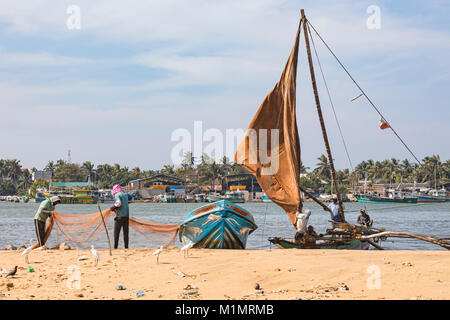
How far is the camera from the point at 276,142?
1967 centimetres

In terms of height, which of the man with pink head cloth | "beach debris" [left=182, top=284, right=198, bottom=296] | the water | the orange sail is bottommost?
the water

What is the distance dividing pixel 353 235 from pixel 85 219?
9.21 metres

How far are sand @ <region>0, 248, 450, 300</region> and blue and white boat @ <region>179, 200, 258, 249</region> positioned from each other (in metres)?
2.98

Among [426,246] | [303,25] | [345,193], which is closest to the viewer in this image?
[303,25]

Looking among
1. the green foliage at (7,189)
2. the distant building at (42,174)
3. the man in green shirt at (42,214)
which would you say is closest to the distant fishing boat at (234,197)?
the distant building at (42,174)

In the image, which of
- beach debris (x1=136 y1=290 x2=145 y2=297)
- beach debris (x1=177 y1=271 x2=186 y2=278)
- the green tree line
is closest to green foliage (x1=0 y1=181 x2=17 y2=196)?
the green tree line

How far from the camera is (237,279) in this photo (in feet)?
35.2

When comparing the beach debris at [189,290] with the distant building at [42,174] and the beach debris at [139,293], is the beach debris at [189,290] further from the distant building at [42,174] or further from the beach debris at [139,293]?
the distant building at [42,174]

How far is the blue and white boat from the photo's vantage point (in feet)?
57.1

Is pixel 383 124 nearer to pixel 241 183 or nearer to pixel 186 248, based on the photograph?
pixel 186 248

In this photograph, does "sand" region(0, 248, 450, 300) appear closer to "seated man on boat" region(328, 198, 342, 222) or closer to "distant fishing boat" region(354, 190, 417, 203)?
"seated man on boat" region(328, 198, 342, 222)

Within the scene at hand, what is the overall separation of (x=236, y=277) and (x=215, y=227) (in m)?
6.49
